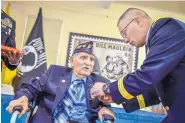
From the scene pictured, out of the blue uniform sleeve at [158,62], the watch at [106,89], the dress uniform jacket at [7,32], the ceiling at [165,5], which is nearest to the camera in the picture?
the blue uniform sleeve at [158,62]

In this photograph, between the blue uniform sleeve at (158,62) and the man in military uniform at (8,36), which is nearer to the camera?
the blue uniform sleeve at (158,62)

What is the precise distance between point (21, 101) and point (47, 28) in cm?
205

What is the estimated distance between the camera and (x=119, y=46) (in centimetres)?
332

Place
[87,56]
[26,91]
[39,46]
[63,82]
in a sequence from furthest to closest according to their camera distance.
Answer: [39,46] < [87,56] < [63,82] < [26,91]

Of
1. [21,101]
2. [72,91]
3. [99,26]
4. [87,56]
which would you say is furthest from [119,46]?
[21,101]

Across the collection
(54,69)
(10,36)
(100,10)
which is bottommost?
(54,69)

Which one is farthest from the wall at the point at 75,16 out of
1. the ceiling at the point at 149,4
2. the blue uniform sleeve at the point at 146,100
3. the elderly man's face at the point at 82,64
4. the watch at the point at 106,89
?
the watch at the point at 106,89

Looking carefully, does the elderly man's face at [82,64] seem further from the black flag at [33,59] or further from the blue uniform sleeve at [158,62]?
the black flag at [33,59]

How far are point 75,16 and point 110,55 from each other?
69 cm

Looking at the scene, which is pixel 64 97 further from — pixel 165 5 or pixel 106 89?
pixel 165 5

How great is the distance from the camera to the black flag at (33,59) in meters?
2.86

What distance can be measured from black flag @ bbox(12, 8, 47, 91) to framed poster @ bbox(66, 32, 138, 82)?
14.7 inches

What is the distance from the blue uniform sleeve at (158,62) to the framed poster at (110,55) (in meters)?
2.15

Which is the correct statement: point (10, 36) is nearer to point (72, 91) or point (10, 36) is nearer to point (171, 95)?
point (72, 91)
